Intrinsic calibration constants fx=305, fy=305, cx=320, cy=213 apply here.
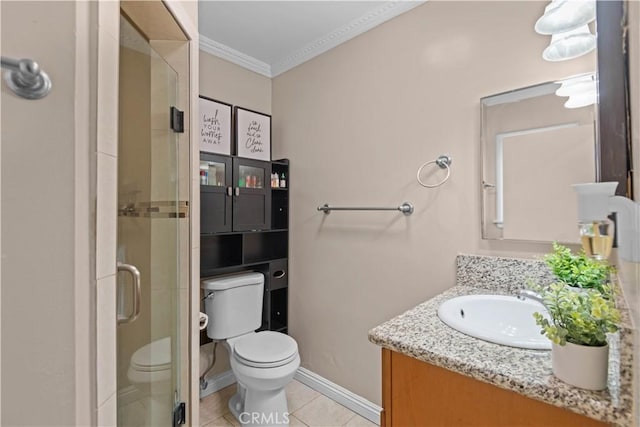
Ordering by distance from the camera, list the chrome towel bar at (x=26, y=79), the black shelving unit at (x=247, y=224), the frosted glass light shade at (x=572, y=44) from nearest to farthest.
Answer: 1. the chrome towel bar at (x=26, y=79)
2. the frosted glass light shade at (x=572, y=44)
3. the black shelving unit at (x=247, y=224)

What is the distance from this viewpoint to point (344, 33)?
197 centimetres

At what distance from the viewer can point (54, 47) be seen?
1.95ft

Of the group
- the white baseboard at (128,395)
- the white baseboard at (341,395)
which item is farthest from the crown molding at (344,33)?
the white baseboard at (341,395)

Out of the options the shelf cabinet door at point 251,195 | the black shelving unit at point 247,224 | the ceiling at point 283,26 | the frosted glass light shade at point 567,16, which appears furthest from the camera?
the shelf cabinet door at point 251,195

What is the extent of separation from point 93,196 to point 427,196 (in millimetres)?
1442

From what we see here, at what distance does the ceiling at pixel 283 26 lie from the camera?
1.77 m

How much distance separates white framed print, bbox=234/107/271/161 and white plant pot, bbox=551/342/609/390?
6.57 ft

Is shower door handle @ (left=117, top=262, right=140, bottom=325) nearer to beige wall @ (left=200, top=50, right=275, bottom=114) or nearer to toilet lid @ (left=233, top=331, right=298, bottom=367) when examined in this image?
toilet lid @ (left=233, top=331, right=298, bottom=367)

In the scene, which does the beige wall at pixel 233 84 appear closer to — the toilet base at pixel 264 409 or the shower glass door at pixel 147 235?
the shower glass door at pixel 147 235

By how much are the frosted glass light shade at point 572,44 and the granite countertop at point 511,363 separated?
A: 94 centimetres

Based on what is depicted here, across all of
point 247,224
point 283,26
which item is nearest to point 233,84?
point 283,26

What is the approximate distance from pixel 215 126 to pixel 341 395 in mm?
1943

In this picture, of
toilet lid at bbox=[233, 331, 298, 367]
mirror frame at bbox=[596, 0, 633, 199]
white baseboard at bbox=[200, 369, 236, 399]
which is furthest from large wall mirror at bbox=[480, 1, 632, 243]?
white baseboard at bbox=[200, 369, 236, 399]

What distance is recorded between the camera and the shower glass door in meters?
0.94
